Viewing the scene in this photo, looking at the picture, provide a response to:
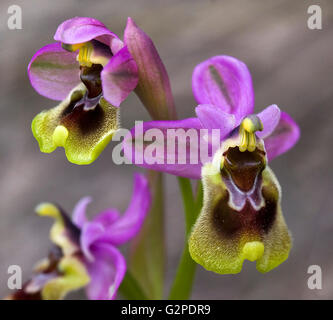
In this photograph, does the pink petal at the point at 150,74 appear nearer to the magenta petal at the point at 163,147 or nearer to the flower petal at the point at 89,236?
the magenta petal at the point at 163,147

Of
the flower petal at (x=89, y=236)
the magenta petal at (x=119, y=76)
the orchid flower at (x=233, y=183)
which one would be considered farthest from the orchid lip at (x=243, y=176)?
the flower petal at (x=89, y=236)

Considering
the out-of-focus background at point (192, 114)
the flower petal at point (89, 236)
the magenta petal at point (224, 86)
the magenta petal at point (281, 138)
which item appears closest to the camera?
the magenta petal at point (224, 86)

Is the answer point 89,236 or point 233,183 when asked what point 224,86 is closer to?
point 233,183

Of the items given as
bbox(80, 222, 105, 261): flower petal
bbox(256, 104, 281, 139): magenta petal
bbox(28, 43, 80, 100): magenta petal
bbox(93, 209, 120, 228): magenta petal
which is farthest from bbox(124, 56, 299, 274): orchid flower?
bbox(93, 209, 120, 228): magenta petal

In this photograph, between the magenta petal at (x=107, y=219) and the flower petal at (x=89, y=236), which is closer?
the flower petal at (x=89, y=236)

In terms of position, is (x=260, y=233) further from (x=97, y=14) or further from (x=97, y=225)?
(x=97, y=14)

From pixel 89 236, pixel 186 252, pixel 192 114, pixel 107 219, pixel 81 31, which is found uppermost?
pixel 192 114

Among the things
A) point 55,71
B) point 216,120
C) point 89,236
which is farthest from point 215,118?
point 89,236
